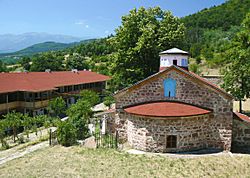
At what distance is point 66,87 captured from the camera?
127 ft

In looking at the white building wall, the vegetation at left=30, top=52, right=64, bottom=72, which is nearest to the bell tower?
the white building wall

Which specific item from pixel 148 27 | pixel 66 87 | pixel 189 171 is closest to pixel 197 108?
pixel 189 171

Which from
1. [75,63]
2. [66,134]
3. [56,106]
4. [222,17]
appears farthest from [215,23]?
[66,134]

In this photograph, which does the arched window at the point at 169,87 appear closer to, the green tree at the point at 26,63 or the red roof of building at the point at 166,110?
the red roof of building at the point at 166,110

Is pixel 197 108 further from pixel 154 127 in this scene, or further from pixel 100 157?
pixel 100 157

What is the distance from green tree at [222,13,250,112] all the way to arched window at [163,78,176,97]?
11141 millimetres

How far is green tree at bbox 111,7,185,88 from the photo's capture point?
30.0 meters

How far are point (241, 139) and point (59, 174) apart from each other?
11910mm

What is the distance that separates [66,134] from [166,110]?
23.0 feet

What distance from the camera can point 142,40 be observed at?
29375mm

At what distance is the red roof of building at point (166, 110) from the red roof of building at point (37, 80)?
1714 cm

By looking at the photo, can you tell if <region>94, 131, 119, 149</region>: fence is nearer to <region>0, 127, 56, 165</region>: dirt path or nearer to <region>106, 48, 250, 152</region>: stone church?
<region>106, 48, 250, 152</region>: stone church

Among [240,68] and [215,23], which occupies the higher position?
[215,23]

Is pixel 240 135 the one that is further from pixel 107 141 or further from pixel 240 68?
pixel 240 68
